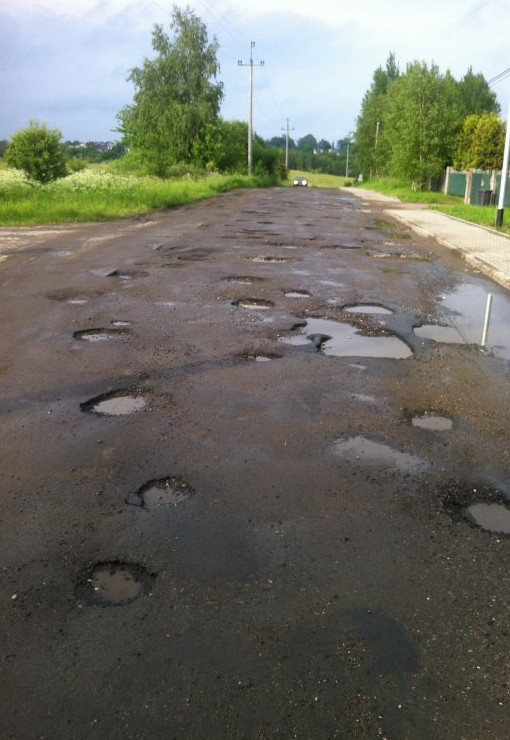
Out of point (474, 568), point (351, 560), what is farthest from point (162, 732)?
point (474, 568)

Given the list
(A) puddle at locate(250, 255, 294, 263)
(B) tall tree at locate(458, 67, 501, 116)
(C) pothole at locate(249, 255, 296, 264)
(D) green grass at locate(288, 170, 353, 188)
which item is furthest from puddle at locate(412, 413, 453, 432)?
(D) green grass at locate(288, 170, 353, 188)

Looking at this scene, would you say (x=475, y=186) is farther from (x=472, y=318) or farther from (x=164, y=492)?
(x=164, y=492)

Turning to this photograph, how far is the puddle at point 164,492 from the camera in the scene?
3395 millimetres

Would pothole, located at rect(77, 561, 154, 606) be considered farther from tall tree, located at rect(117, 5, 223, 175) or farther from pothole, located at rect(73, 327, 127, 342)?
tall tree, located at rect(117, 5, 223, 175)

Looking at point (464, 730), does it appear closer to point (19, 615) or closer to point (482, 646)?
point (482, 646)

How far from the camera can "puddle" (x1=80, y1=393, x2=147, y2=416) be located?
4660mm

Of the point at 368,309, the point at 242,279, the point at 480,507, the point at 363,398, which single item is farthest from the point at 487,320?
the point at 480,507

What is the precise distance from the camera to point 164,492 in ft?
11.5

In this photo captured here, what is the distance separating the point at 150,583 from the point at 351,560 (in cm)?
92

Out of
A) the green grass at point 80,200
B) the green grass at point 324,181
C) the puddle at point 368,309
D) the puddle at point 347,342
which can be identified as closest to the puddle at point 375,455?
the puddle at point 347,342

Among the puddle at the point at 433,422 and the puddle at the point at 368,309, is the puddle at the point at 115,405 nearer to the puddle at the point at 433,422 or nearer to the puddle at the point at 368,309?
the puddle at the point at 433,422

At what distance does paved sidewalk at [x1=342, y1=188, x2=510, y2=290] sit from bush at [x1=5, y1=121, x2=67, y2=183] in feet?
69.3

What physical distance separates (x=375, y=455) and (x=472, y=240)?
12687mm

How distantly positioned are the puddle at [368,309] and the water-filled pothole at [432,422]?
11.4 ft
